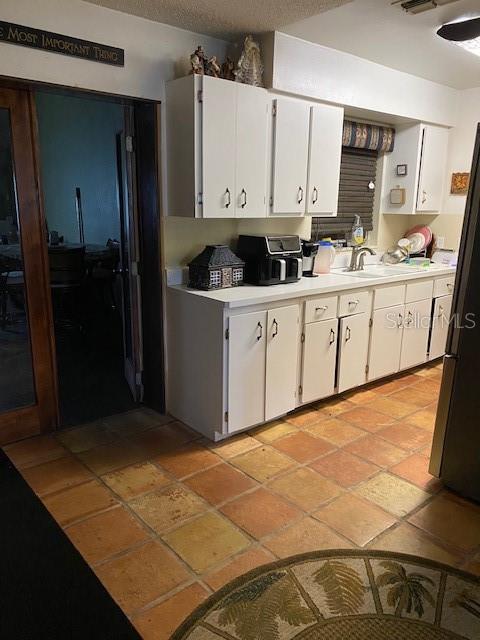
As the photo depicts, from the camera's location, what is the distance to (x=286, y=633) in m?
1.76

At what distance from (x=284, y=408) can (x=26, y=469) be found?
1633 mm

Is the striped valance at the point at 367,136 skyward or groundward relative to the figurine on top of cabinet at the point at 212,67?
groundward

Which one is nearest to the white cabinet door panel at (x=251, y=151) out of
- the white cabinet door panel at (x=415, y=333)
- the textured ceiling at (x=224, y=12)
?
the textured ceiling at (x=224, y=12)

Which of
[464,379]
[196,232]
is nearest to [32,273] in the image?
[196,232]

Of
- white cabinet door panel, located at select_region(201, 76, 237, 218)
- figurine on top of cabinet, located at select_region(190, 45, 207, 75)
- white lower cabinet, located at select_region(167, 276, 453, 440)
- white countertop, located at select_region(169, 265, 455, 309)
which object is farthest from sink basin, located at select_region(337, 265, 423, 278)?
figurine on top of cabinet, located at select_region(190, 45, 207, 75)

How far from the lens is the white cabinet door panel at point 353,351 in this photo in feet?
11.9

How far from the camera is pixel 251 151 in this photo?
3139 mm

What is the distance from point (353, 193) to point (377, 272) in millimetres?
830

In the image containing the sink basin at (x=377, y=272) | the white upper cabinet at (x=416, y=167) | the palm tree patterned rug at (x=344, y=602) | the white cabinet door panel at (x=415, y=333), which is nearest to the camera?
the palm tree patterned rug at (x=344, y=602)

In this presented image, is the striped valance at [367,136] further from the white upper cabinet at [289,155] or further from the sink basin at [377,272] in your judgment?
the sink basin at [377,272]

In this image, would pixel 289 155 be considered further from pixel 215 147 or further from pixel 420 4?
pixel 420 4

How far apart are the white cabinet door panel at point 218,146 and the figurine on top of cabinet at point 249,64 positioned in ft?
0.58

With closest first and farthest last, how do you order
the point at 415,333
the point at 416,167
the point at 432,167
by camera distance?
the point at 415,333 → the point at 416,167 → the point at 432,167

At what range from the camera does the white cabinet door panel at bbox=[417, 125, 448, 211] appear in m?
4.59
